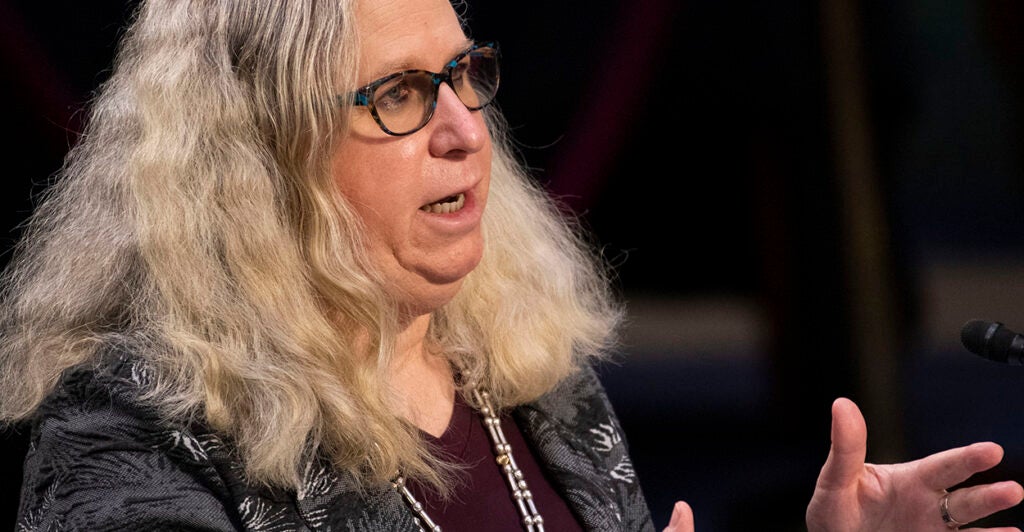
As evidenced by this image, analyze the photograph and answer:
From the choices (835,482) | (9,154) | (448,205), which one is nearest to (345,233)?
(448,205)

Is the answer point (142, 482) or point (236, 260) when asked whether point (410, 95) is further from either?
point (142, 482)

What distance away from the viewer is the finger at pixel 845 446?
4.53 feet

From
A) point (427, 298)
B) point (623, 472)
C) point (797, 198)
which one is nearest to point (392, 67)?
point (427, 298)

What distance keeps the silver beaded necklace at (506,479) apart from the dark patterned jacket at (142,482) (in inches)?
1.0

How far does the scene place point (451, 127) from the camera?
1439 mm

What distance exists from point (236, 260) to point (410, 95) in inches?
11.5

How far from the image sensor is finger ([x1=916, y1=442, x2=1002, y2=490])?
4.24ft

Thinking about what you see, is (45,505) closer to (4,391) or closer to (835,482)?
(4,391)

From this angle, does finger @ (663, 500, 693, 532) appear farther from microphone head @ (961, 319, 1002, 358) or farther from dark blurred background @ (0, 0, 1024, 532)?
dark blurred background @ (0, 0, 1024, 532)

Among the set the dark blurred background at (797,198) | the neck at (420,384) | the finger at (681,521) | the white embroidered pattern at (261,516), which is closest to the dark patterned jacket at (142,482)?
the white embroidered pattern at (261,516)

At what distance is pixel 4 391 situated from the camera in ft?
4.87

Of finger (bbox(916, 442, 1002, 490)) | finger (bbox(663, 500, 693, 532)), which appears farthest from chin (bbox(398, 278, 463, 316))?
finger (bbox(916, 442, 1002, 490))

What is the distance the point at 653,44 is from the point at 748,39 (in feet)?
0.88

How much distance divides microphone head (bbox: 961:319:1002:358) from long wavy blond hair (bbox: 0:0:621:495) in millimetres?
637
